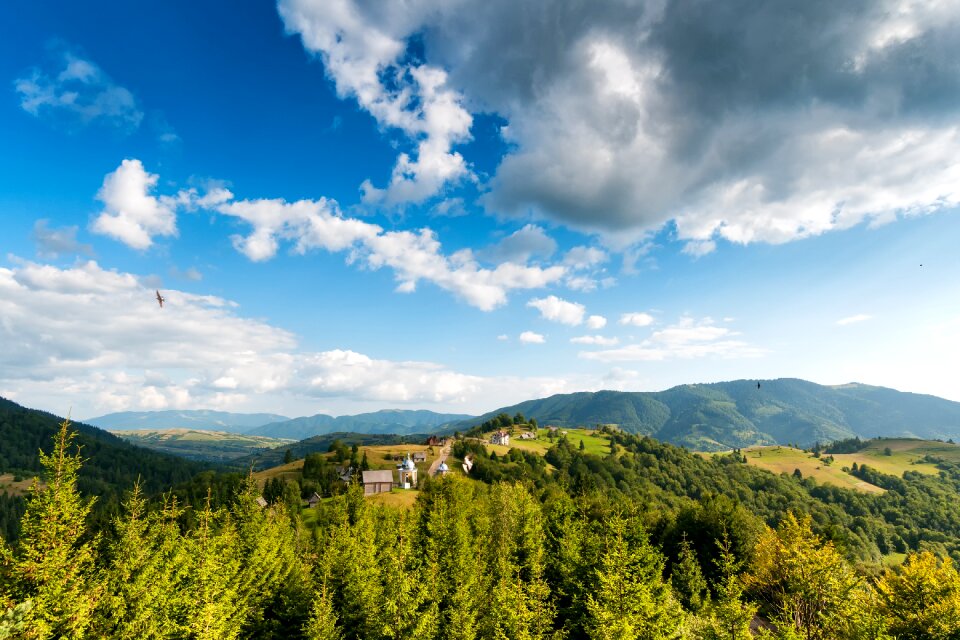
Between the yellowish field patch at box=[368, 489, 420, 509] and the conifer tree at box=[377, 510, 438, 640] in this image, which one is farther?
the yellowish field patch at box=[368, 489, 420, 509]

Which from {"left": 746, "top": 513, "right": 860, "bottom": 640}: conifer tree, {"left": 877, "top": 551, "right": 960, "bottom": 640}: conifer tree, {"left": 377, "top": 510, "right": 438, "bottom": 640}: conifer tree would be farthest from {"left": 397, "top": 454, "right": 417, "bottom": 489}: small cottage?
{"left": 877, "top": 551, "right": 960, "bottom": 640}: conifer tree

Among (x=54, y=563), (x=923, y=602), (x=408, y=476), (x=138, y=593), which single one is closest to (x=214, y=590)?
(x=138, y=593)

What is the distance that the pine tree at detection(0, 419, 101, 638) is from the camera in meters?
25.0

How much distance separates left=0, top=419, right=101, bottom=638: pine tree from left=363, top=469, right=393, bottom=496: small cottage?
3776 inches

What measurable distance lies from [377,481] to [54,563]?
335ft

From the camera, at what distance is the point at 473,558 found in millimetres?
55531

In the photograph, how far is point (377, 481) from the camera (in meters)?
124

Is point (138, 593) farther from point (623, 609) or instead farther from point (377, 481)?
point (377, 481)

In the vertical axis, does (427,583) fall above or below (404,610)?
below

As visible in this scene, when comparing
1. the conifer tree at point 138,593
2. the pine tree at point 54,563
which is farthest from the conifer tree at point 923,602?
the pine tree at point 54,563

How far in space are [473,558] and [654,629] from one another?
90.0ft

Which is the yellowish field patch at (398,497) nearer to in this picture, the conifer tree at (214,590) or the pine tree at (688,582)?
the conifer tree at (214,590)

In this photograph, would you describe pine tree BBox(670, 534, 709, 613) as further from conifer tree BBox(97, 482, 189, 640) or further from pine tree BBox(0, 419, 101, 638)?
pine tree BBox(0, 419, 101, 638)

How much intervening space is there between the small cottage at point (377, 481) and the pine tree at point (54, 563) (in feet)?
315
